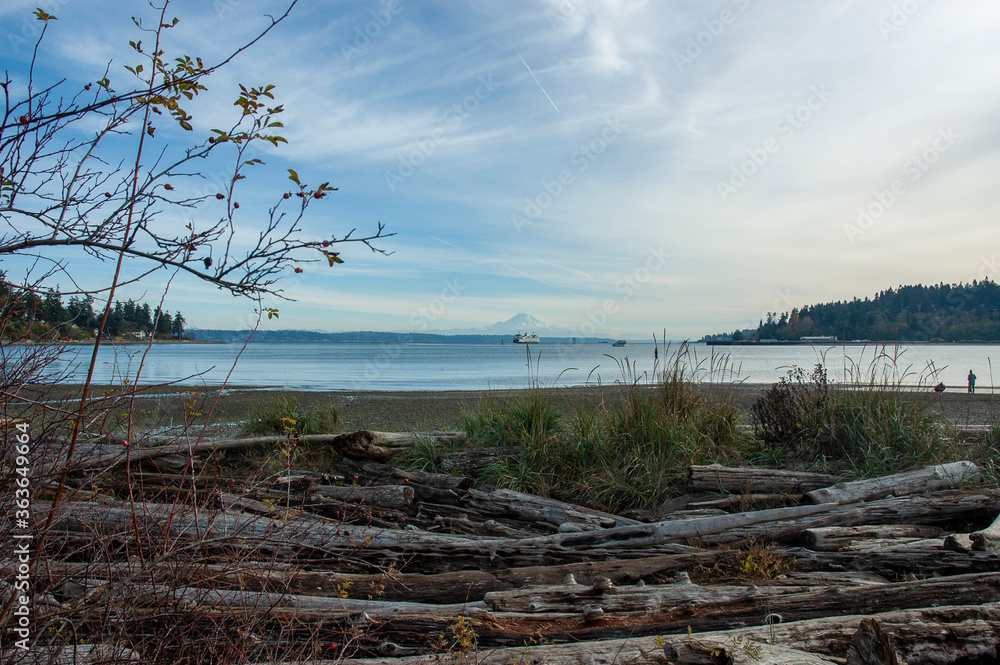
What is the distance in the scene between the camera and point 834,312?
78250mm

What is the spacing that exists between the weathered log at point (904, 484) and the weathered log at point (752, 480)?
0.37 metres

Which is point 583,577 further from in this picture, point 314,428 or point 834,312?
point 834,312

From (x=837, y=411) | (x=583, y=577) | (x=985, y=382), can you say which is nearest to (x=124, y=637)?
(x=583, y=577)

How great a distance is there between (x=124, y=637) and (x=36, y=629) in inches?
12.0

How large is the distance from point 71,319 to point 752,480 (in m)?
5.50

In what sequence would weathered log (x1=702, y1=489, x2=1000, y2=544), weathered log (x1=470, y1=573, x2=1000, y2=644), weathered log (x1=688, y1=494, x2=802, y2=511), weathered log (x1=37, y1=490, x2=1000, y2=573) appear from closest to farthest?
weathered log (x1=470, y1=573, x2=1000, y2=644), weathered log (x1=37, y1=490, x2=1000, y2=573), weathered log (x1=702, y1=489, x2=1000, y2=544), weathered log (x1=688, y1=494, x2=802, y2=511)

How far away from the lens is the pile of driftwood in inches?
103

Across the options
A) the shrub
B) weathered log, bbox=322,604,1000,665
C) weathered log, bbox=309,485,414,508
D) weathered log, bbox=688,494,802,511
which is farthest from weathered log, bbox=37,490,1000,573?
weathered log, bbox=322,604,1000,665

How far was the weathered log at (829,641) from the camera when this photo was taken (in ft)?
8.61

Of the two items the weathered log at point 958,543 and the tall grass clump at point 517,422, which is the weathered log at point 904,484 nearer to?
the weathered log at point 958,543

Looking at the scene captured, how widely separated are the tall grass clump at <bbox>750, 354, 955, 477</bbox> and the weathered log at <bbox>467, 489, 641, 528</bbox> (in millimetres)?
2652

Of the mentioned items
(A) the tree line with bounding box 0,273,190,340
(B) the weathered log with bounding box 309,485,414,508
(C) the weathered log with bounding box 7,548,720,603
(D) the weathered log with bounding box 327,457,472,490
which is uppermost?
(A) the tree line with bounding box 0,273,190,340

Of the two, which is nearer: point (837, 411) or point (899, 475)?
point (899, 475)

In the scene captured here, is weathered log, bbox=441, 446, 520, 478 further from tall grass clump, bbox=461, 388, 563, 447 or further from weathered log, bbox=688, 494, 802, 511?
weathered log, bbox=688, 494, 802, 511
